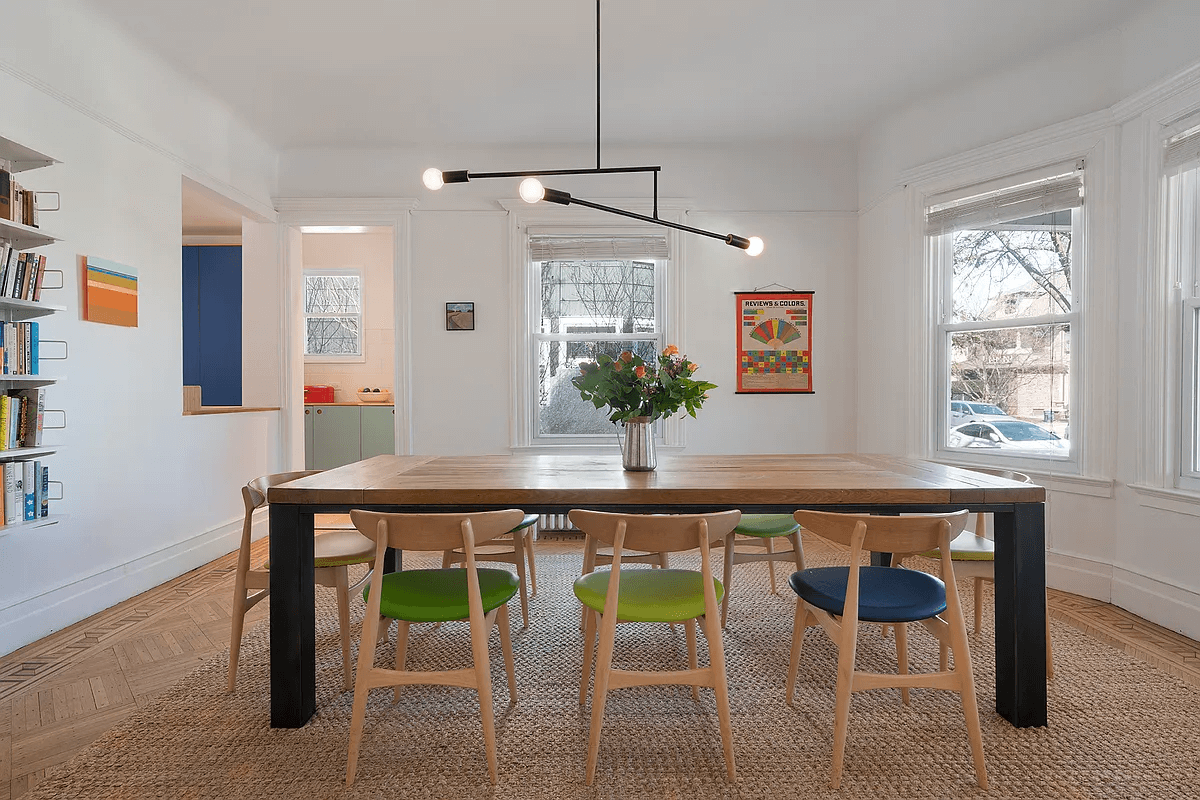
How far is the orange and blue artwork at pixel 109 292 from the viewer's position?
321 cm

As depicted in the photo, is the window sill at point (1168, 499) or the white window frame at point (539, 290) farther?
the white window frame at point (539, 290)

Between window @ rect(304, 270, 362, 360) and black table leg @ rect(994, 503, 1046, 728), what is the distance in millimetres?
6264

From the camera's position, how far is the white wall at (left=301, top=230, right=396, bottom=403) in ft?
22.7

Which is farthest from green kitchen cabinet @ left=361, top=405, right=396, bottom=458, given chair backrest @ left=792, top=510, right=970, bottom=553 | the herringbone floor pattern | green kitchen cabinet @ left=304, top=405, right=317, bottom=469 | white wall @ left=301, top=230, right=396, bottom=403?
chair backrest @ left=792, top=510, right=970, bottom=553

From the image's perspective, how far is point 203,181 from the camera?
4.13 metres

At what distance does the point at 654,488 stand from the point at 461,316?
319 centimetres

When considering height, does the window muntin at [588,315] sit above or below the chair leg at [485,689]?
above

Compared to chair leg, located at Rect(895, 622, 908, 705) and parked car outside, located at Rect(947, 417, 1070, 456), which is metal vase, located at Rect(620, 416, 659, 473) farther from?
parked car outside, located at Rect(947, 417, 1070, 456)

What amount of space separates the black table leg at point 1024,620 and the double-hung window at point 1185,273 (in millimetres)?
1525

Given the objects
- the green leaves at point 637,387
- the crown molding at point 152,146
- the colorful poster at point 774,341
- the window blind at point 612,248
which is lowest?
the green leaves at point 637,387

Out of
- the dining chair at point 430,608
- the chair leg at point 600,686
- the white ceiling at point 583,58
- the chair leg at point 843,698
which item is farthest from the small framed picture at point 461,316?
the chair leg at point 843,698

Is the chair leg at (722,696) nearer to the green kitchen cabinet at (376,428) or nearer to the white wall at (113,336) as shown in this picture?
the white wall at (113,336)

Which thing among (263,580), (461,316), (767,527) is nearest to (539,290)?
(461,316)

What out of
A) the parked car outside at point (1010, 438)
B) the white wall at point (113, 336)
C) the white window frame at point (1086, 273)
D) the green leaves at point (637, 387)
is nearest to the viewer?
the green leaves at point (637, 387)
